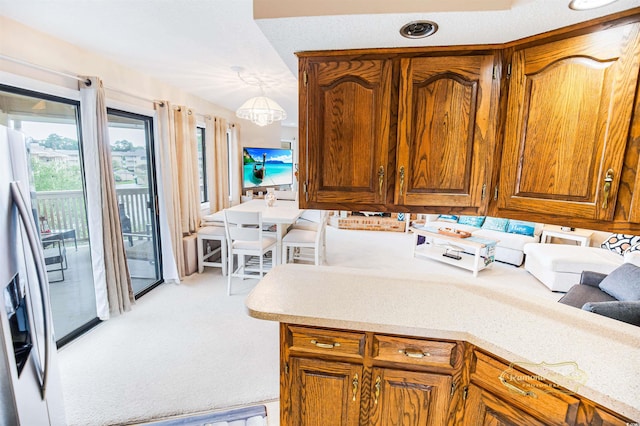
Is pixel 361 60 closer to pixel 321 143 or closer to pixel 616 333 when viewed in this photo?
pixel 321 143

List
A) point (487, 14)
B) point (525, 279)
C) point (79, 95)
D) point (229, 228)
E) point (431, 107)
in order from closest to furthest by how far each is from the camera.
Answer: point (487, 14)
point (431, 107)
point (79, 95)
point (229, 228)
point (525, 279)

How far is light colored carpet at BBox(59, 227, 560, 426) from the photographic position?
1.81 meters

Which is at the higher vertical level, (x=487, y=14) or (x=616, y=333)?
(x=487, y=14)

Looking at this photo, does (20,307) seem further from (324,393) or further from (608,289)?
(608,289)

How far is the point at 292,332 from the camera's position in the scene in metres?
1.30

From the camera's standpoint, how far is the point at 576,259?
3.41 metres

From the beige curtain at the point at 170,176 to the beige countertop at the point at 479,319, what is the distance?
2.34 meters

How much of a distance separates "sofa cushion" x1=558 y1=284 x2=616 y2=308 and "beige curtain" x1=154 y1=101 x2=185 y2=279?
3950 millimetres

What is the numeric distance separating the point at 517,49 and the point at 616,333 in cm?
124

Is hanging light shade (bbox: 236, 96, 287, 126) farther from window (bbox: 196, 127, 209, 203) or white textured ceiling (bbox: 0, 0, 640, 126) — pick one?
window (bbox: 196, 127, 209, 203)

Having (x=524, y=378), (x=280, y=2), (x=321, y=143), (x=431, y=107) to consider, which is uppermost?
(x=280, y=2)

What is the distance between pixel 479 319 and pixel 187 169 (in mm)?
3584

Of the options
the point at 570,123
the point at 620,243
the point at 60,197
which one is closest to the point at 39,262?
the point at 60,197

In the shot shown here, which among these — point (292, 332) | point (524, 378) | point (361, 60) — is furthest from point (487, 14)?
point (292, 332)
